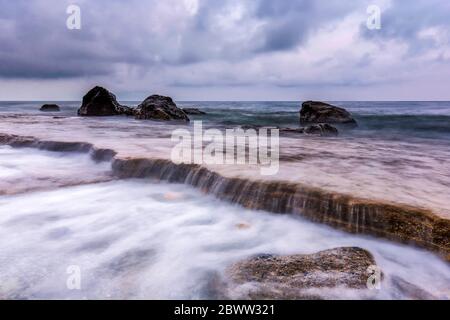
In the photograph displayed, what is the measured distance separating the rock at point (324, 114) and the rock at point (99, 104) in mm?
15782

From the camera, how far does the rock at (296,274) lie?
325 centimetres

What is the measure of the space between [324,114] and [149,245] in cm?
2299

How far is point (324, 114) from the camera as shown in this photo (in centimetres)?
2555

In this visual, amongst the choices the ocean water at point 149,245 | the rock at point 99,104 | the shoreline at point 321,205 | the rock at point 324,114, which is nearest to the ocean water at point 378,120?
the rock at point 324,114

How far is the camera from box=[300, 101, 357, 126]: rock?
2420cm

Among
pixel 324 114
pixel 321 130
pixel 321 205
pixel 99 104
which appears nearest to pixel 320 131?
pixel 321 130

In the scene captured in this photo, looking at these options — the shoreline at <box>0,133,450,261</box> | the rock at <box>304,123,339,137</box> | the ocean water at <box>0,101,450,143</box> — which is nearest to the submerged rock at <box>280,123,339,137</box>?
the rock at <box>304,123,339,137</box>

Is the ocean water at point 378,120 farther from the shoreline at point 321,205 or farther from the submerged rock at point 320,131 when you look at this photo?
the shoreline at point 321,205

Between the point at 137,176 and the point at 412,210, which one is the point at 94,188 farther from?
the point at 412,210

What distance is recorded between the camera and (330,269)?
3566 millimetres

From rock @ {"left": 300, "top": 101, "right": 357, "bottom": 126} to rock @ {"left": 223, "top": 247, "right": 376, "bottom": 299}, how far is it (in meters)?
21.5

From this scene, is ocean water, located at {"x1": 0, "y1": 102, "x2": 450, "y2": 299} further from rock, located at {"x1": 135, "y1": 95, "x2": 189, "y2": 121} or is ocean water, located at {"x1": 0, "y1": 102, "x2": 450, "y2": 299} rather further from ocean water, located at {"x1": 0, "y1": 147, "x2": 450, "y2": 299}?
rock, located at {"x1": 135, "y1": 95, "x2": 189, "y2": 121}

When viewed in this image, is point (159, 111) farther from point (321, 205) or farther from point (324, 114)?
point (321, 205)
